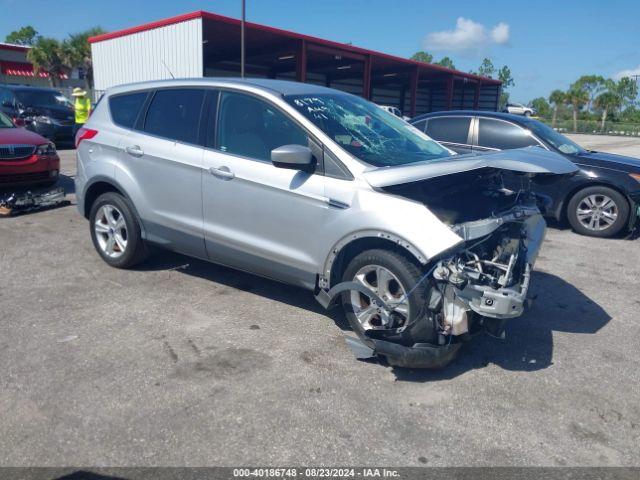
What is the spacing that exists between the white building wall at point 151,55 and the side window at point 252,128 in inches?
562

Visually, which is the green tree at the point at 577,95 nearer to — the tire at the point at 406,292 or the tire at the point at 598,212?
the tire at the point at 598,212

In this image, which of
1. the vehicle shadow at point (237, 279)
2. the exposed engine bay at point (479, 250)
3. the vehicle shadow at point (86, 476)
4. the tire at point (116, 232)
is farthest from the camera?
the tire at point (116, 232)

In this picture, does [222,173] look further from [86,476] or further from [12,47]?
[12,47]

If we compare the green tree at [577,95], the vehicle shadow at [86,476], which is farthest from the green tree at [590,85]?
the vehicle shadow at [86,476]

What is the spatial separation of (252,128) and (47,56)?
4872 cm

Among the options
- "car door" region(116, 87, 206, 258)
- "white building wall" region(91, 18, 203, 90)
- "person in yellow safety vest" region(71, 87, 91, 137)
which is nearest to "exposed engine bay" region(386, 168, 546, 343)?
"car door" region(116, 87, 206, 258)

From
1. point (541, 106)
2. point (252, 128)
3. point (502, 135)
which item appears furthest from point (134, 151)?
point (541, 106)

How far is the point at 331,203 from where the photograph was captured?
3762mm

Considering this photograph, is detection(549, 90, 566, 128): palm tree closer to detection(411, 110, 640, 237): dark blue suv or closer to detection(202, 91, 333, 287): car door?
detection(411, 110, 640, 237): dark blue suv

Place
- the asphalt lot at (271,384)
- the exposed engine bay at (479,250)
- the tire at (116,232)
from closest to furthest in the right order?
the asphalt lot at (271,384)
the exposed engine bay at (479,250)
the tire at (116,232)

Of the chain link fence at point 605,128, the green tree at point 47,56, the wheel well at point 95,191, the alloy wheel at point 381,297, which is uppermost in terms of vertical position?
the green tree at point 47,56

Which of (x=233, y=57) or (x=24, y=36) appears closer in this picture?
(x=233, y=57)

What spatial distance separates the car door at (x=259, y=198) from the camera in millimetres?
3914

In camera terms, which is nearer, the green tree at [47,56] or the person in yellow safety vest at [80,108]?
the person in yellow safety vest at [80,108]
